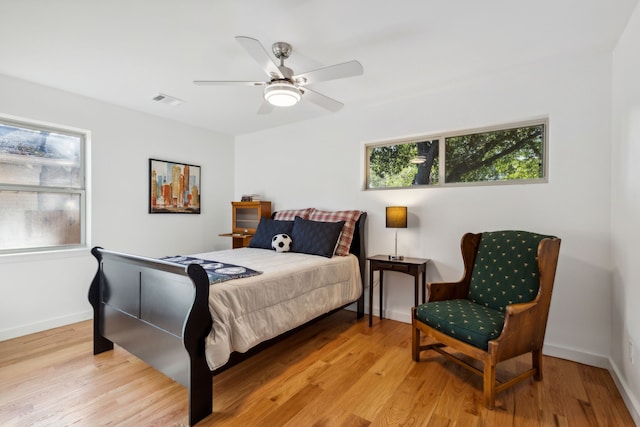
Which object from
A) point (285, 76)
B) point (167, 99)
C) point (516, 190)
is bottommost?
point (516, 190)

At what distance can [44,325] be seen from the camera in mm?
3035

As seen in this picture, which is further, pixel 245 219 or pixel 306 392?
pixel 245 219

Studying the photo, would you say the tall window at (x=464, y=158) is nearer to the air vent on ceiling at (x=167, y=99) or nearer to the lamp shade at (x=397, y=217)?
the lamp shade at (x=397, y=217)

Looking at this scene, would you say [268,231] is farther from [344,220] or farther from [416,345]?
[416,345]

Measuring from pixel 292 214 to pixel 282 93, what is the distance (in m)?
1.98

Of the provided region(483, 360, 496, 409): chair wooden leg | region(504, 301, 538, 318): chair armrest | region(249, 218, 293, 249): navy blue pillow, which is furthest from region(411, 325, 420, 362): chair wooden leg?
region(249, 218, 293, 249): navy blue pillow

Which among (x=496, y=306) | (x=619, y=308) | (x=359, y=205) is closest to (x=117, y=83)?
(x=359, y=205)

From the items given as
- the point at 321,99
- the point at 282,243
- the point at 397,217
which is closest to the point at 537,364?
the point at 397,217

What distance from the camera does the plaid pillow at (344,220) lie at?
331cm

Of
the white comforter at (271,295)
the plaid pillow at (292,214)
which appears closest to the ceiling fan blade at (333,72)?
the white comforter at (271,295)

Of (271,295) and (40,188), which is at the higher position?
(40,188)

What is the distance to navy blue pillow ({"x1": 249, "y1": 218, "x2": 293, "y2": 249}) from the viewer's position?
11.8ft

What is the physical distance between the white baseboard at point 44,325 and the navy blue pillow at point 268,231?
77.0 inches

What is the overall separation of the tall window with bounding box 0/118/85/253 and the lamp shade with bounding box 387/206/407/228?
11.1ft
